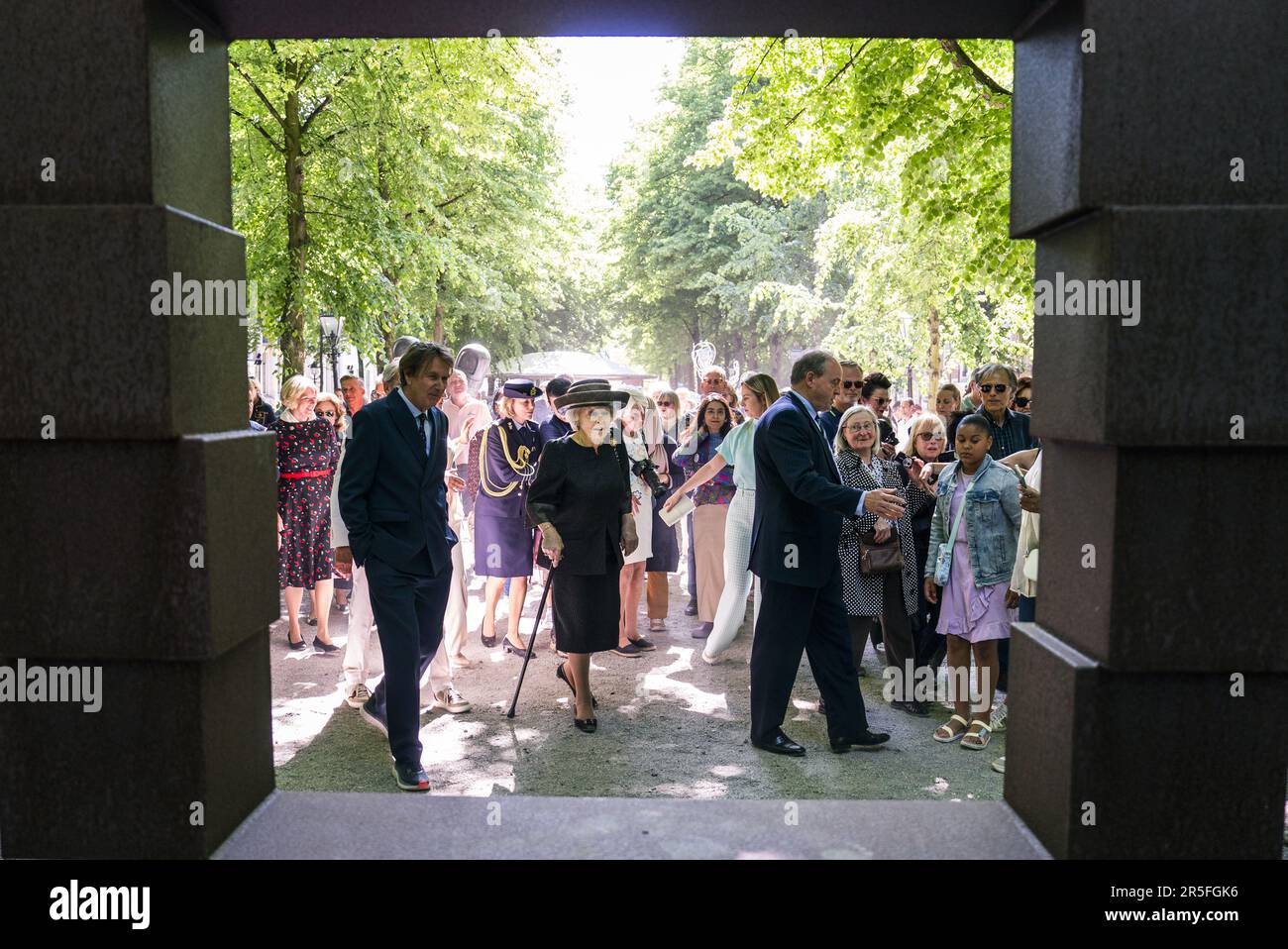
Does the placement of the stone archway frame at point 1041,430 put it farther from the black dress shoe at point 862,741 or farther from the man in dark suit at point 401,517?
the black dress shoe at point 862,741

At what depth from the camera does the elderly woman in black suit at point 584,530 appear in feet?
22.5

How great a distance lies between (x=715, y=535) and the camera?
984cm

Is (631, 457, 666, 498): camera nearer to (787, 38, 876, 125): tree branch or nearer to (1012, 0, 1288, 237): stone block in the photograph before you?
(787, 38, 876, 125): tree branch

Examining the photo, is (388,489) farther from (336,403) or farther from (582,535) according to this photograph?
(336,403)

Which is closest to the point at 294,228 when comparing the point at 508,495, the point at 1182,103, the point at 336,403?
the point at 336,403

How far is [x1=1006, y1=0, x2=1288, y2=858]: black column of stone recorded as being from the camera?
2.92 meters

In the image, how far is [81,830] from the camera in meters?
3.31

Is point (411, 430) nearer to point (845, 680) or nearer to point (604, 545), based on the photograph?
point (604, 545)

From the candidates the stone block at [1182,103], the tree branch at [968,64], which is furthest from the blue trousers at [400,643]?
the tree branch at [968,64]

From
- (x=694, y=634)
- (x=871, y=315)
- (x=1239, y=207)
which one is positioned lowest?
(x=694, y=634)

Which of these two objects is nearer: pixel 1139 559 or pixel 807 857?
pixel 1139 559
